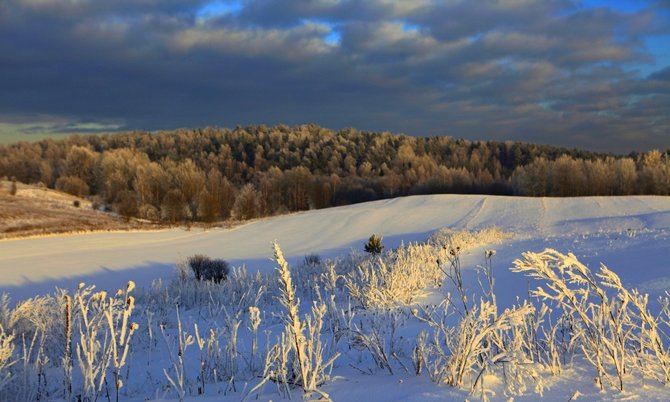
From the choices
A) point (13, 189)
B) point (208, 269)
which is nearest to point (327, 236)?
point (208, 269)

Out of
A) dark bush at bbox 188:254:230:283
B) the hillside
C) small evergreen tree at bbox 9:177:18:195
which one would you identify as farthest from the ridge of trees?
dark bush at bbox 188:254:230:283

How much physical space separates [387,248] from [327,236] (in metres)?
7.22

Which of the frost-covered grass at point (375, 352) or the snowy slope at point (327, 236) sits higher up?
the frost-covered grass at point (375, 352)

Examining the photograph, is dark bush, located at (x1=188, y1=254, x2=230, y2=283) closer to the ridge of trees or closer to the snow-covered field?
the snow-covered field

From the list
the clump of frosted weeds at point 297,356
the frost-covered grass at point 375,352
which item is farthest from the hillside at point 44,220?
the clump of frosted weeds at point 297,356

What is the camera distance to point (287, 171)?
221ft

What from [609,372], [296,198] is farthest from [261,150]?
[609,372]

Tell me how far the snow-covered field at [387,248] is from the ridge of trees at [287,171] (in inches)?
699

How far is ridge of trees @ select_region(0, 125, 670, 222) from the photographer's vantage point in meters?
51.5

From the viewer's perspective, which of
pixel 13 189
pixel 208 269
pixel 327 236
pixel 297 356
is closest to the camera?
pixel 297 356

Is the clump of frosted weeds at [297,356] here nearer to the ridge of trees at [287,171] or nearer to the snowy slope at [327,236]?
the snowy slope at [327,236]

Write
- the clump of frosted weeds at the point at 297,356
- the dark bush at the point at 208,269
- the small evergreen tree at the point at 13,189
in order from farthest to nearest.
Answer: the small evergreen tree at the point at 13,189
the dark bush at the point at 208,269
the clump of frosted weeds at the point at 297,356

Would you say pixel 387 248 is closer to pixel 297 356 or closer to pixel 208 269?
pixel 208 269

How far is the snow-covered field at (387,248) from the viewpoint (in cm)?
291
